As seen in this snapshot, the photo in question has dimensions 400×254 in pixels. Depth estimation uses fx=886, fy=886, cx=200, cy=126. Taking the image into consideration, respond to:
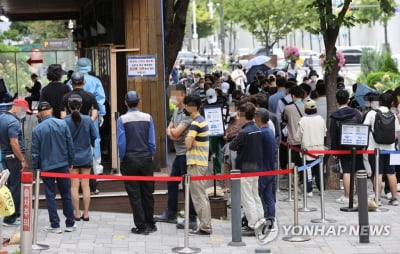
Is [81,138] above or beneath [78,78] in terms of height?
beneath

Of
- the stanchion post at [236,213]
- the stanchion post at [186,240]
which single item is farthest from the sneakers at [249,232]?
the stanchion post at [186,240]

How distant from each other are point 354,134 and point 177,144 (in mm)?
3089

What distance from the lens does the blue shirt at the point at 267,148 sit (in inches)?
467

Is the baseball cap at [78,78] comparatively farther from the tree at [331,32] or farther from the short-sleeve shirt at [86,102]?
the tree at [331,32]

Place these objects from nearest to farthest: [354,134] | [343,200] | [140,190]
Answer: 1. [140,190]
2. [354,134]
3. [343,200]

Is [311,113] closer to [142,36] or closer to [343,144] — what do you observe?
[343,144]

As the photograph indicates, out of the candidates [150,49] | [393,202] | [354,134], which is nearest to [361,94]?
[393,202]

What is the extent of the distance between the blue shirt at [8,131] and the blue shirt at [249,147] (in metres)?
2.92

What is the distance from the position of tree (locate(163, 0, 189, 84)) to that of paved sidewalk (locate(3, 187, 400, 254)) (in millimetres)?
6439

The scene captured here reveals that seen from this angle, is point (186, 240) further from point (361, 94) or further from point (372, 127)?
point (361, 94)

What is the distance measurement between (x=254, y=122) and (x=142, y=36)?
10.9 ft

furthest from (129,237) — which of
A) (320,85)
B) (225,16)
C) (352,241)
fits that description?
(225,16)

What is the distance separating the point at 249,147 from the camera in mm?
11711

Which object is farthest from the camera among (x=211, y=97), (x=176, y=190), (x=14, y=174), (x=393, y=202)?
(x=211, y=97)
